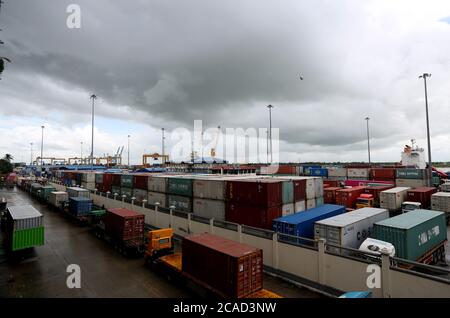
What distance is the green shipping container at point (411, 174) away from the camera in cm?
4916

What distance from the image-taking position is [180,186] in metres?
29.8

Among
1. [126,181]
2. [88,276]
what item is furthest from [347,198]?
[126,181]

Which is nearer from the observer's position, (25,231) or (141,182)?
(25,231)

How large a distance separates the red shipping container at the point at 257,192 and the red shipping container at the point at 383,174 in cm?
4595

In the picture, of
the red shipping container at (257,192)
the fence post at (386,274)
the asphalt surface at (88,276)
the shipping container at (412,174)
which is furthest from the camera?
the shipping container at (412,174)

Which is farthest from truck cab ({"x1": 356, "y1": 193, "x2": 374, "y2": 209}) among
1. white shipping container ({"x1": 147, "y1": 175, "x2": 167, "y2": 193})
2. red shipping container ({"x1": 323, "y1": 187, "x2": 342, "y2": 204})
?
white shipping container ({"x1": 147, "y1": 175, "x2": 167, "y2": 193})

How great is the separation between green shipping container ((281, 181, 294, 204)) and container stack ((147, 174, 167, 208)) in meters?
16.9

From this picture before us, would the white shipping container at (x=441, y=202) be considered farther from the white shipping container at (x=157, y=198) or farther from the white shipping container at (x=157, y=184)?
the white shipping container at (x=157, y=184)

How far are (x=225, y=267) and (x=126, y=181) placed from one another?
35386 millimetres

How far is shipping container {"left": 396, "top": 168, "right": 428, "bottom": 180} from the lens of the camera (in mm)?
49106

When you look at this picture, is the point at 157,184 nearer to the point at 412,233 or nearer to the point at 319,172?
the point at 412,233

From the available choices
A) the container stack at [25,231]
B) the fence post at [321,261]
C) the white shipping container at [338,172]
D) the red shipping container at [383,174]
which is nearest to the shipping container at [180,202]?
the container stack at [25,231]
